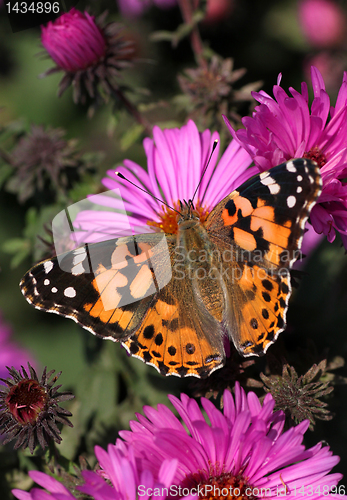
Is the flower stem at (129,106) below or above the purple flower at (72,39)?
below

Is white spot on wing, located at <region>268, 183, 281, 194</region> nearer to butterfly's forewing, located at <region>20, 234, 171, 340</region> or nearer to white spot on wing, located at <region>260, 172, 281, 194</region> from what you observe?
white spot on wing, located at <region>260, 172, 281, 194</region>

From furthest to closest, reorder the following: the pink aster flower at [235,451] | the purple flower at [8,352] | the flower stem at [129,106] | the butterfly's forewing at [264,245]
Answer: the purple flower at [8,352], the flower stem at [129,106], the butterfly's forewing at [264,245], the pink aster flower at [235,451]

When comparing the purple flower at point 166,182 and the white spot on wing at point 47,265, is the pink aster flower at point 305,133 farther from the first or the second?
the white spot on wing at point 47,265

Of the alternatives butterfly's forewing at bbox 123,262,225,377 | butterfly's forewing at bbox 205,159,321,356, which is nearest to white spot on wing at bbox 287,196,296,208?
butterfly's forewing at bbox 205,159,321,356

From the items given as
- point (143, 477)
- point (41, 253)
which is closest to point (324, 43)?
point (41, 253)

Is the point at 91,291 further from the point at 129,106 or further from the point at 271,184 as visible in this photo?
the point at 129,106

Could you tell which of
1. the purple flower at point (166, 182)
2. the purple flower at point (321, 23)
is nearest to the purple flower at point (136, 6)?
the purple flower at point (321, 23)
